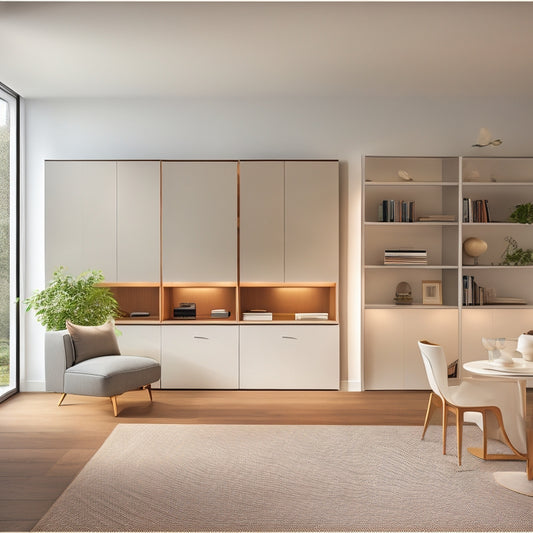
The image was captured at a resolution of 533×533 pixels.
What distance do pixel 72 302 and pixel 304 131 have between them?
2.91 meters

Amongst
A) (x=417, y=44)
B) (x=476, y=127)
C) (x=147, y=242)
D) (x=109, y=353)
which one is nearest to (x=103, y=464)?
(x=109, y=353)

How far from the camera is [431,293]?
6262 mm

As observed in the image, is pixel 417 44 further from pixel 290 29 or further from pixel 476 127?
pixel 476 127

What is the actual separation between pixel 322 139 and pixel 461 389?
319 cm

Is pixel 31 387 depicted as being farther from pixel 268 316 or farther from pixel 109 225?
pixel 268 316

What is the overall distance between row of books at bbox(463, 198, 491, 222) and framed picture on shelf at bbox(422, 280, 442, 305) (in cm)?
74

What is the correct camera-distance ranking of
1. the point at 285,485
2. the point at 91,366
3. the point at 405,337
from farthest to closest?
1. the point at 405,337
2. the point at 91,366
3. the point at 285,485

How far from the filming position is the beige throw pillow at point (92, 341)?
17.5ft

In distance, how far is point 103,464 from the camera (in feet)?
12.7

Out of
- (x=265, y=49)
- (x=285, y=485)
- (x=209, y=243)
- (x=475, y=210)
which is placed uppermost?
(x=265, y=49)

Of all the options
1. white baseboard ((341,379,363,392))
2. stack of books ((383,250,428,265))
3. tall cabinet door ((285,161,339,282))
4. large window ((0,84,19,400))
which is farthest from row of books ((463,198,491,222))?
large window ((0,84,19,400))

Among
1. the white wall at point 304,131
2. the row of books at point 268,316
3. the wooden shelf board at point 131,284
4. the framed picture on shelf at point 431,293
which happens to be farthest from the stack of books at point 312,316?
the wooden shelf board at point 131,284

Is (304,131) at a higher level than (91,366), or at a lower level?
higher

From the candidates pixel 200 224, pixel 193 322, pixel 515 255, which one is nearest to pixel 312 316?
pixel 193 322
